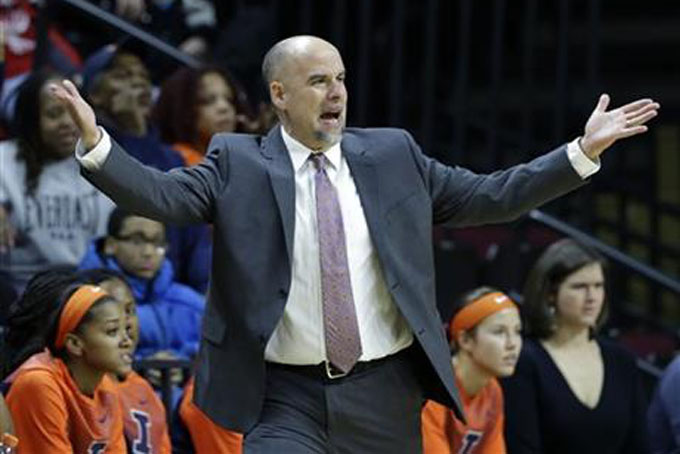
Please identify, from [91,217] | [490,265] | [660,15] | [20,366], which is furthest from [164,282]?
[660,15]

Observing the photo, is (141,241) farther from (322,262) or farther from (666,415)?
(322,262)

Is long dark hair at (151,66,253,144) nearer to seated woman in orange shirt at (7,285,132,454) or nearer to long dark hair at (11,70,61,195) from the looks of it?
long dark hair at (11,70,61,195)

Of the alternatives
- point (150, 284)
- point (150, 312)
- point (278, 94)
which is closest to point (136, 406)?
point (150, 312)

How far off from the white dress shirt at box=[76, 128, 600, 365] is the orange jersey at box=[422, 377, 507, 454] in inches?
57.9

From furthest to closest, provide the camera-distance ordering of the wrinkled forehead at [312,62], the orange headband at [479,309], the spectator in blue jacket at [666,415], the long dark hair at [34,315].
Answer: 1. the spectator in blue jacket at [666,415]
2. the orange headband at [479,309]
3. the long dark hair at [34,315]
4. the wrinkled forehead at [312,62]

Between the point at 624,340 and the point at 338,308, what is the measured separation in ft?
14.9

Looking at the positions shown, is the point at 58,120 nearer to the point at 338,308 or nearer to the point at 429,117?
the point at 429,117

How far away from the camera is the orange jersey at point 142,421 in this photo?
24.2ft

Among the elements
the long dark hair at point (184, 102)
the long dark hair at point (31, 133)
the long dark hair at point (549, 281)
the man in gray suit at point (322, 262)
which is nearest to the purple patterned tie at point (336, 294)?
the man in gray suit at point (322, 262)

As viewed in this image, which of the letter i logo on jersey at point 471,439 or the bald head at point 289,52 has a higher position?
the bald head at point 289,52

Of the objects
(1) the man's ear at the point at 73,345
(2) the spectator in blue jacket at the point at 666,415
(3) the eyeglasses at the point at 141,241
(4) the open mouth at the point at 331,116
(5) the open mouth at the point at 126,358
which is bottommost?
(2) the spectator in blue jacket at the point at 666,415

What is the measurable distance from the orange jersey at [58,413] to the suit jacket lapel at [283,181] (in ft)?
4.08

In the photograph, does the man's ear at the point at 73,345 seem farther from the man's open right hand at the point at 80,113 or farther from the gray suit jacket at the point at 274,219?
the man's open right hand at the point at 80,113

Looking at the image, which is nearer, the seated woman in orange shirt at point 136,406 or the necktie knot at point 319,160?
the necktie knot at point 319,160
